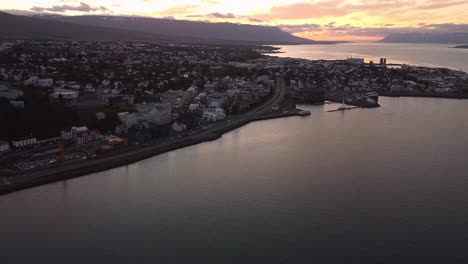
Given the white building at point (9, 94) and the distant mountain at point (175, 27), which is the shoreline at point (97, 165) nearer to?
the white building at point (9, 94)

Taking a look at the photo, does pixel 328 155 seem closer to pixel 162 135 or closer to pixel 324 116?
A: pixel 162 135

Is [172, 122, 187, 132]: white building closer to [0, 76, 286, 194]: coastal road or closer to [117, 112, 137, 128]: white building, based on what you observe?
[0, 76, 286, 194]: coastal road

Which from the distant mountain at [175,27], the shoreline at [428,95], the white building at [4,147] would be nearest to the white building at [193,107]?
the white building at [4,147]

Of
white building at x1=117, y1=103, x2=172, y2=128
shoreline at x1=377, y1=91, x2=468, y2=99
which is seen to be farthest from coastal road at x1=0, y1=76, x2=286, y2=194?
shoreline at x1=377, y1=91, x2=468, y2=99

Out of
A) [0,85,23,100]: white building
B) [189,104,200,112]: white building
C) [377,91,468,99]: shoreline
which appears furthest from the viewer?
[377,91,468,99]: shoreline

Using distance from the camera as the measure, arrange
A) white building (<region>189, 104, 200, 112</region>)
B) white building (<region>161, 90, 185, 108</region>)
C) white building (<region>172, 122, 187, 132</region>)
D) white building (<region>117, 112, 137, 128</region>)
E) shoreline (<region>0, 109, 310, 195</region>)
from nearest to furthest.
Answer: shoreline (<region>0, 109, 310, 195</region>), white building (<region>117, 112, 137, 128</region>), white building (<region>172, 122, 187, 132</region>), white building (<region>189, 104, 200, 112</region>), white building (<region>161, 90, 185, 108</region>)

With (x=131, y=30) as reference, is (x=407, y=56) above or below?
below

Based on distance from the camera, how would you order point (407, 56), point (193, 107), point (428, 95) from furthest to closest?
point (407, 56) < point (428, 95) < point (193, 107)

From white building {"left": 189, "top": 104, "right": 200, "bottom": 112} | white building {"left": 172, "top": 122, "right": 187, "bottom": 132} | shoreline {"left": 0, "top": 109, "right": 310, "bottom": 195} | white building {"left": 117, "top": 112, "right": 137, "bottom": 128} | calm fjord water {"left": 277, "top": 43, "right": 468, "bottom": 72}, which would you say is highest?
calm fjord water {"left": 277, "top": 43, "right": 468, "bottom": 72}

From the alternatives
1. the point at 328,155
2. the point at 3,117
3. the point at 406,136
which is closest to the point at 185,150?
the point at 328,155

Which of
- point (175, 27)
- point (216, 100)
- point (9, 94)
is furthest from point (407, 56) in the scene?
point (9, 94)

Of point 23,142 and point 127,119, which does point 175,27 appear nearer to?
point 127,119
